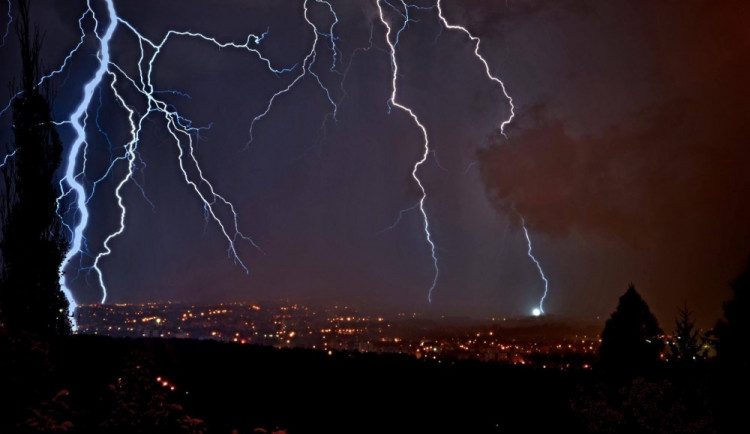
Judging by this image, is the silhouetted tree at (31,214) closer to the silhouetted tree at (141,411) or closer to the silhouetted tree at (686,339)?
the silhouetted tree at (141,411)

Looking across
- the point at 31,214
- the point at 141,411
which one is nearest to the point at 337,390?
the point at 141,411

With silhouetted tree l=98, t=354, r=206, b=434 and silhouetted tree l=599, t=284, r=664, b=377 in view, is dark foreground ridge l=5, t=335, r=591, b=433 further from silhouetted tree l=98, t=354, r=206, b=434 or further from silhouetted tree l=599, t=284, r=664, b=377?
silhouetted tree l=98, t=354, r=206, b=434

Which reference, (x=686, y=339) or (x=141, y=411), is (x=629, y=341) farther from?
(x=141, y=411)

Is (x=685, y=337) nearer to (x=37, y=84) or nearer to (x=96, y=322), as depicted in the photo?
(x=37, y=84)

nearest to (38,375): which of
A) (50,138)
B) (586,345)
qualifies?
(50,138)

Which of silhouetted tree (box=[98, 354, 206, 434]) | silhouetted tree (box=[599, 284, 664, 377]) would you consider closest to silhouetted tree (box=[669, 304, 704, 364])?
silhouetted tree (box=[599, 284, 664, 377])

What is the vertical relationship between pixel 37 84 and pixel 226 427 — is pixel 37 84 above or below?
above
